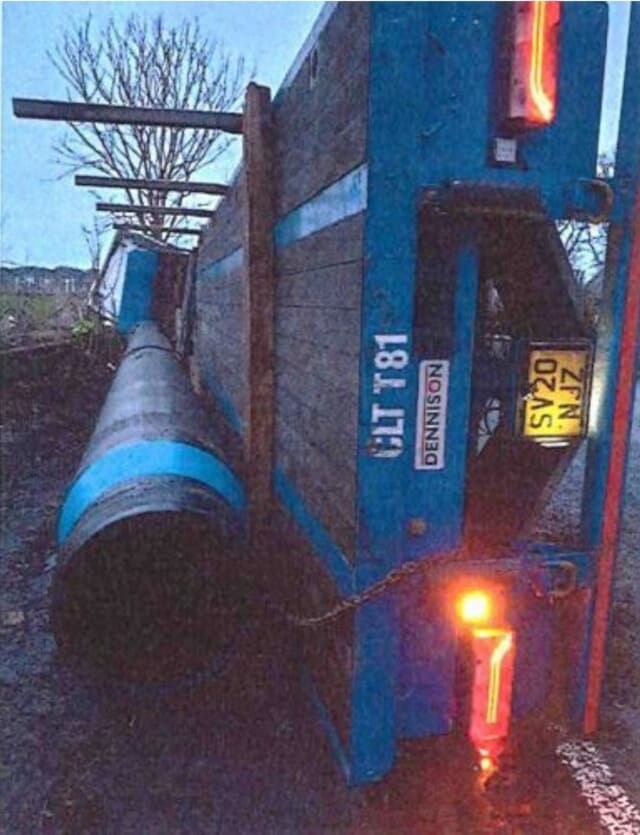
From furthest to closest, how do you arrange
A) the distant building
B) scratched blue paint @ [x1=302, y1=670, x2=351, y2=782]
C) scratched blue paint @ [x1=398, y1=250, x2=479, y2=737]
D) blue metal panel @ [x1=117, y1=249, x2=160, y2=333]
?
the distant building → blue metal panel @ [x1=117, y1=249, x2=160, y2=333] → scratched blue paint @ [x1=302, y1=670, x2=351, y2=782] → scratched blue paint @ [x1=398, y1=250, x2=479, y2=737]

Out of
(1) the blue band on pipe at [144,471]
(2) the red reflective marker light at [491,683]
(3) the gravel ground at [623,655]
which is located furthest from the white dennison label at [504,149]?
(3) the gravel ground at [623,655]

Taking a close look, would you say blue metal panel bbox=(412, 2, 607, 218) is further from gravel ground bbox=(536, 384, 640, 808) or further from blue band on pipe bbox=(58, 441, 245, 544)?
gravel ground bbox=(536, 384, 640, 808)

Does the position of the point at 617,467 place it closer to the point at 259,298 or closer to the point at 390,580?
the point at 390,580

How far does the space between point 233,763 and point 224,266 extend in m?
3.65

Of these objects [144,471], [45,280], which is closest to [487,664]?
[144,471]

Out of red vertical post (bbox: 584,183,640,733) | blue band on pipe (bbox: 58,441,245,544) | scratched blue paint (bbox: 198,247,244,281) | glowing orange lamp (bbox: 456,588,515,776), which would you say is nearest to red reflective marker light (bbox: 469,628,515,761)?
glowing orange lamp (bbox: 456,588,515,776)

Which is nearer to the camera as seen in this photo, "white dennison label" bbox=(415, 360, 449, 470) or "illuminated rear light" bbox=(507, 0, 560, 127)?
"illuminated rear light" bbox=(507, 0, 560, 127)

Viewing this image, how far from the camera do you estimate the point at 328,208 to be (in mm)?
2461

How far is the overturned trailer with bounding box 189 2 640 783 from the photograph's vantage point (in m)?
2.07

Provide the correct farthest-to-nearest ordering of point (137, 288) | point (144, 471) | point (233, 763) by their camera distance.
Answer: point (137, 288) → point (144, 471) → point (233, 763)

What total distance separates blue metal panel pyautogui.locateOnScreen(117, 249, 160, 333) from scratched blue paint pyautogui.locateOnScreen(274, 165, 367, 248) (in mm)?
7599

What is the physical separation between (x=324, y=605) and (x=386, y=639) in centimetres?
44

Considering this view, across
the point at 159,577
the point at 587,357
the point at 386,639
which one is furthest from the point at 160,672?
the point at 587,357

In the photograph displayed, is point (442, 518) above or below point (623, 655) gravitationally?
above
